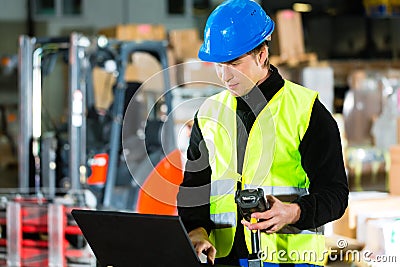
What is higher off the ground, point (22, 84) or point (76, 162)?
point (22, 84)

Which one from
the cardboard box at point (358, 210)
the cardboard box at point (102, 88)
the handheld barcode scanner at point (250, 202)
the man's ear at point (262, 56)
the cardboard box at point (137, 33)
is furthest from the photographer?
the cardboard box at point (137, 33)

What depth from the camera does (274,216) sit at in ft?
7.85

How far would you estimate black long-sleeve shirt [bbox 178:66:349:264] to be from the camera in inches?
98.9

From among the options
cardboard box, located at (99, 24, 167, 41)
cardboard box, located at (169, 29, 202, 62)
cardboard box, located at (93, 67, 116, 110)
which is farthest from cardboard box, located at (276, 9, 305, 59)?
cardboard box, located at (93, 67, 116, 110)

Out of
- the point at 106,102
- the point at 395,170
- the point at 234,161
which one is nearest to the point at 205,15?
the point at 106,102

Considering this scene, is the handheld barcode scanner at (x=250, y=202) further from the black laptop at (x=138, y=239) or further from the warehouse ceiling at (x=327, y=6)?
the warehouse ceiling at (x=327, y=6)

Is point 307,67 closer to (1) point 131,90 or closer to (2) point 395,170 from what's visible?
(1) point 131,90

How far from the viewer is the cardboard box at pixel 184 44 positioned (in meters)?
10.5

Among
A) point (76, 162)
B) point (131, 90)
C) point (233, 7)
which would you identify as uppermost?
point (233, 7)

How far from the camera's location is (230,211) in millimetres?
2732

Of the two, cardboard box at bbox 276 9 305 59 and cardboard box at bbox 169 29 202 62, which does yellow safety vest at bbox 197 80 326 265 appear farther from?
cardboard box at bbox 276 9 305 59

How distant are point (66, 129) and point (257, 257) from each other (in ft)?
19.1

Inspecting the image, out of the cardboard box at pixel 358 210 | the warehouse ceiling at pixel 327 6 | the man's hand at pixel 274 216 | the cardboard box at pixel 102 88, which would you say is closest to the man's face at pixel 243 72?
the man's hand at pixel 274 216

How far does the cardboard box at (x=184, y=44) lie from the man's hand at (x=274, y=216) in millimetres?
8094
